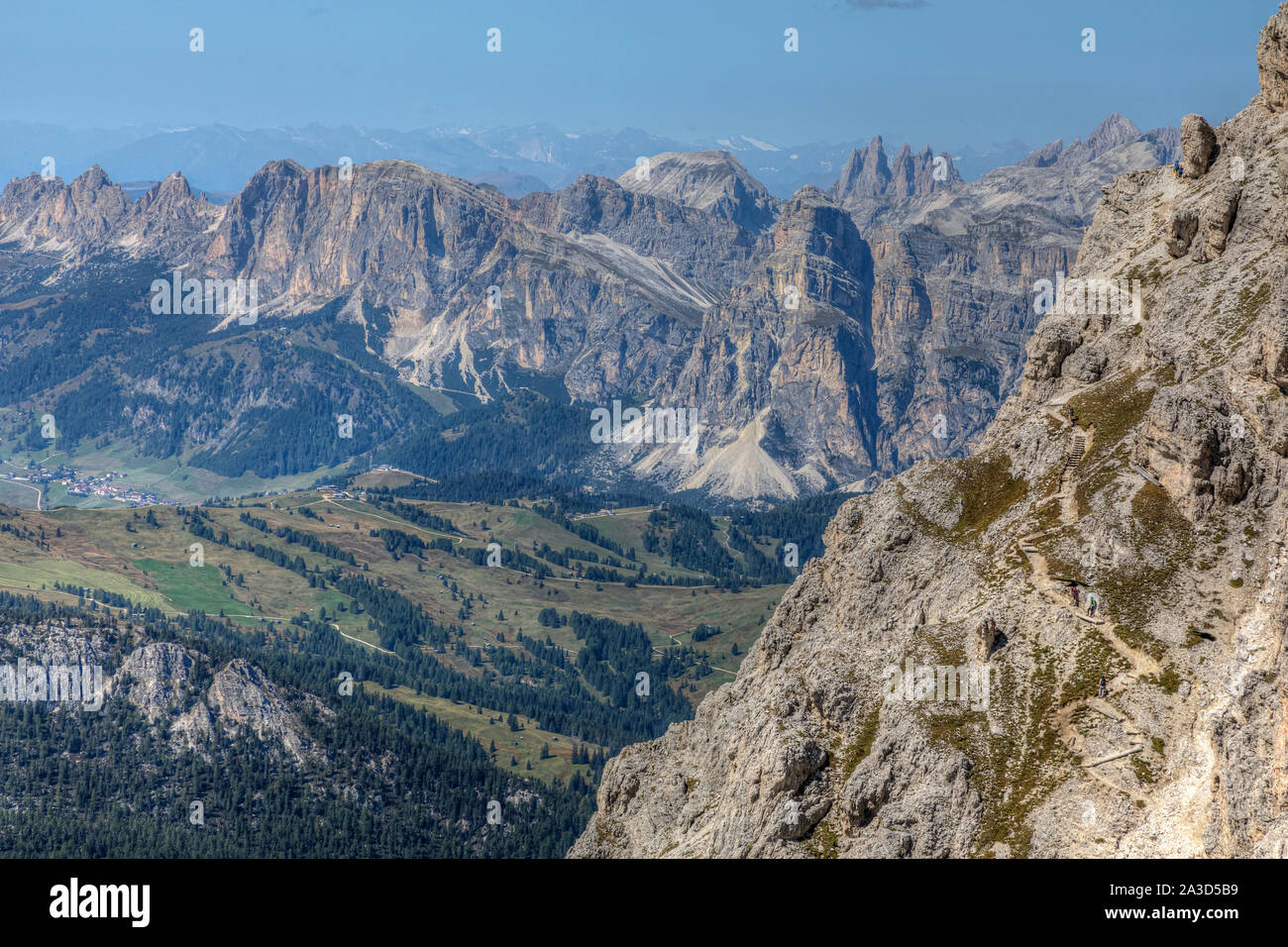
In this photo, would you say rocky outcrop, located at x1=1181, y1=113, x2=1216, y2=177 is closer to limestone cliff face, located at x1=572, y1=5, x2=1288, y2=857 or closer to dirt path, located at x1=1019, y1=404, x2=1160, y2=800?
limestone cliff face, located at x1=572, y1=5, x2=1288, y2=857

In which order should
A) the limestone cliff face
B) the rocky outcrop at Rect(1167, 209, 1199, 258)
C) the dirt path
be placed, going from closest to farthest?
the limestone cliff face, the dirt path, the rocky outcrop at Rect(1167, 209, 1199, 258)

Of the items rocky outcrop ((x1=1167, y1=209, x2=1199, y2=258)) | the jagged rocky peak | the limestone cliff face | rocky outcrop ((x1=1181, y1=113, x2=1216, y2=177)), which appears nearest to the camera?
the limestone cliff face

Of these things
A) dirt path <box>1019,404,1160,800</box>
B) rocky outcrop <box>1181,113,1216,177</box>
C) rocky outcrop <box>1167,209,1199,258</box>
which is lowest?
dirt path <box>1019,404,1160,800</box>

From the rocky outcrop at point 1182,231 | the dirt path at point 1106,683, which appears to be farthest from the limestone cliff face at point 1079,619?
the rocky outcrop at point 1182,231

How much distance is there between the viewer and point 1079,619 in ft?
381

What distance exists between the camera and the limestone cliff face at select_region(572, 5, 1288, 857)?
103 meters

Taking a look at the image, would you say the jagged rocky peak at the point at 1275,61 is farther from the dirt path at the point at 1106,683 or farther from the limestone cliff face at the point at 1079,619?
the dirt path at the point at 1106,683

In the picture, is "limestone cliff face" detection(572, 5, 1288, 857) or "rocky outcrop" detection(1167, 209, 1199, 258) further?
"rocky outcrop" detection(1167, 209, 1199, 258)

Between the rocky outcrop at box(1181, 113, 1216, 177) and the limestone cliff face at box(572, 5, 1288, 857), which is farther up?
the rocky outcrop at box(1181, 113, 1216, 177)

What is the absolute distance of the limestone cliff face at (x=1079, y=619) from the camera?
4053 inches

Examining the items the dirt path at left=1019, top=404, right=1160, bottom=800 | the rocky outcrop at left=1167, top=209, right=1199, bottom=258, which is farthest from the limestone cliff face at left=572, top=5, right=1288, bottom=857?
the rocky outcrop at left=1167, top=209, right=1199, bottom=258

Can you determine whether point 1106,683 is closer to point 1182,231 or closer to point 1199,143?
point 1182,231
